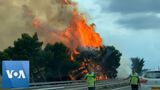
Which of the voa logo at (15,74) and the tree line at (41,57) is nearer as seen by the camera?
the voa logo at (15,74)

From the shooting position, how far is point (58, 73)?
78562 mm

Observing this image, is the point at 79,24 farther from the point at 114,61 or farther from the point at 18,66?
the point at 18,66

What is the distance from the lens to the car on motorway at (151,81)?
21.9 meters

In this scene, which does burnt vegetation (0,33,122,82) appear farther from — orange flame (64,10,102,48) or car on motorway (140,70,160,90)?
car on motorway (140,70,160,90)

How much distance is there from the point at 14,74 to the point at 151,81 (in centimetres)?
741

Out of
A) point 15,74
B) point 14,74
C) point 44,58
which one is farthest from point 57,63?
point 14,74

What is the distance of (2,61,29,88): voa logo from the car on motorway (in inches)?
266

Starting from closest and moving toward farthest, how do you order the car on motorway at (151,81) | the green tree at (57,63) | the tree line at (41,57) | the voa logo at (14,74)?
the car on motorway at (151,81), the voa logo at (14,74), the tree line at (41,57), the green tree at (57,63)

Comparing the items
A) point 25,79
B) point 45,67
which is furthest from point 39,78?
point 25,79

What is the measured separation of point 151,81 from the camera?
2209 cm

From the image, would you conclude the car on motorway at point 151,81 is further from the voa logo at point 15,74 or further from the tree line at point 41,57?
the tree line at point 41,57

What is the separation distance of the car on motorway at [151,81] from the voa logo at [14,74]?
6749 mm

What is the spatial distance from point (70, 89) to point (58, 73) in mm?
40166

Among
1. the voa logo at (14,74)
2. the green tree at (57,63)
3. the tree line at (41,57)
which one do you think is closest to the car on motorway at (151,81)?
the voa logo at (14,74)
